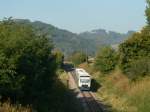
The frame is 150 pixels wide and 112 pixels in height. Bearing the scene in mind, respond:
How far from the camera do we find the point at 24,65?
25.8m

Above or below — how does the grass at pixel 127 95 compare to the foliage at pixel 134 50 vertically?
below

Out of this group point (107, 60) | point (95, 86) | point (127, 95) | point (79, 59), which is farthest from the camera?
point (79, 59)

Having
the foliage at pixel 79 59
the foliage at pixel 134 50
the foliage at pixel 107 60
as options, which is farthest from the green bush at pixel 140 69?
the foliage at pixel 79 59

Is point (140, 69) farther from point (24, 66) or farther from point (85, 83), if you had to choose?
point (24, 66)

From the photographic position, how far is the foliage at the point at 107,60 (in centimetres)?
7069

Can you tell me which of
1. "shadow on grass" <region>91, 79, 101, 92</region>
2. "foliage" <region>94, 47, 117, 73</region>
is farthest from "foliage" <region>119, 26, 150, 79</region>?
"foliage" <region>94, 47, 117, 73</region>

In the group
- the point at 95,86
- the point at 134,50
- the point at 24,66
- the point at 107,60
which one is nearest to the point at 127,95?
the point at 134,50

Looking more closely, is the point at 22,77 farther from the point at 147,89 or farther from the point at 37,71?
the point at 147,89

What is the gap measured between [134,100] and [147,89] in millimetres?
1384

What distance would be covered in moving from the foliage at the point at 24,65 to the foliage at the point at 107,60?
3806 cm

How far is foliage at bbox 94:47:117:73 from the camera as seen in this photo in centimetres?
7069

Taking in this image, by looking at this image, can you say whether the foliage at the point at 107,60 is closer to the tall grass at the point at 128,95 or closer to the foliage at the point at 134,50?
the tall grass at the point at 128,95

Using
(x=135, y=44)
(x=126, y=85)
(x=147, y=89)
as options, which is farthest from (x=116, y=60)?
(x=147, y=89)

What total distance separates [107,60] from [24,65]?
46638 millimetres
